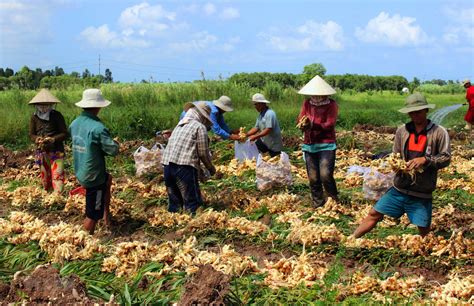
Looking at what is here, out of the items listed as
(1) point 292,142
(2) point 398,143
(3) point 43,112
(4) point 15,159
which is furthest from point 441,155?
(4) point 15,159

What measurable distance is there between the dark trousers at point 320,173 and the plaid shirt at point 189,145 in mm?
1376

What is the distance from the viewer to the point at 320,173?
22.8ft

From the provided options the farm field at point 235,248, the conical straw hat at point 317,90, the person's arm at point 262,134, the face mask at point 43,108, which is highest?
the conical straw hat at point 317,90

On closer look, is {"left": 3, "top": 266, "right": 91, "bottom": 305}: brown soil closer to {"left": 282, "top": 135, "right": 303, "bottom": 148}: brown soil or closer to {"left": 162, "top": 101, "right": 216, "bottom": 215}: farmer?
{"left": 162, "top": 101, "right": 216, "bottom": 215}: farmer

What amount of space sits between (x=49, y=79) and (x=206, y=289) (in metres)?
32.2

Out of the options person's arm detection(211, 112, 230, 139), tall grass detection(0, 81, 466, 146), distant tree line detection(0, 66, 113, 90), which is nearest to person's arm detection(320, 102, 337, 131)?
person's arm detection(211, 112, 230, 139)

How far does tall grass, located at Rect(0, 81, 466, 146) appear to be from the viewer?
1462 cm

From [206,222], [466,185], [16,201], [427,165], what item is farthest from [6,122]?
[427,165]

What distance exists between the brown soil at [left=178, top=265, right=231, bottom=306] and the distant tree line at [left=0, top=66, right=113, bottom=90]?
72.9 feet

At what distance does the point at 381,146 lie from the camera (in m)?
13.2

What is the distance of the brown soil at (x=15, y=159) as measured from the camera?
11032 mm

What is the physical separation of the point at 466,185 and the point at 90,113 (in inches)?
219

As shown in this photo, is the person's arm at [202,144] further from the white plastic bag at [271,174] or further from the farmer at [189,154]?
the white plastic bag at [271,174]

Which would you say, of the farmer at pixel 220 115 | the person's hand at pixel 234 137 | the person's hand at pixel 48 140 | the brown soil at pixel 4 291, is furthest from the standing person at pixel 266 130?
the brown soil at pixel 4 291
